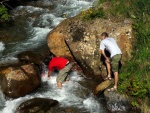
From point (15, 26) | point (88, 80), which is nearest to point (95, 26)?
point (88, 80)

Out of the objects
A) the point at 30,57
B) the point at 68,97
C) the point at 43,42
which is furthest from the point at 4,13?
the point at 68,97

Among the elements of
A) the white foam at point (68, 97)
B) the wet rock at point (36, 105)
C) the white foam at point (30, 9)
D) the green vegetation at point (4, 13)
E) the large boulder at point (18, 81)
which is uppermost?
the green vegetation at point (4, 13)

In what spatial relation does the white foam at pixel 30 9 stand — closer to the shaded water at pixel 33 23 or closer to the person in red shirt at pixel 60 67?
the shaded water at pixel 33 23

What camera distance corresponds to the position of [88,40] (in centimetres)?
1224

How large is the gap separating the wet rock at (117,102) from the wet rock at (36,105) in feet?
6.82

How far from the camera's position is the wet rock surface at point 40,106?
10109 mm

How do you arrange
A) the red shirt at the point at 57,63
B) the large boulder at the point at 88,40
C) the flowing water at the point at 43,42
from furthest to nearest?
the large boulder at the point at 88,40 < the red shirt at the point at 57,63 < the flowing water at the point at 43,42

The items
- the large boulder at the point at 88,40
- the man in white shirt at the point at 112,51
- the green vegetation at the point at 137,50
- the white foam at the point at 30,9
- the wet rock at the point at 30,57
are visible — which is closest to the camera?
the green vegetation at the point at 137,50

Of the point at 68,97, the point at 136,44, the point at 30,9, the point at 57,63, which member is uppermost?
the point at 30,9

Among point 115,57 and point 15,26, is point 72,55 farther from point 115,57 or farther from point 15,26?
point 15,26

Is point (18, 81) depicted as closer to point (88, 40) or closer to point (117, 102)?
point (88, 40)

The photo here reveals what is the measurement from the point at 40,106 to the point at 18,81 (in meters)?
1.46

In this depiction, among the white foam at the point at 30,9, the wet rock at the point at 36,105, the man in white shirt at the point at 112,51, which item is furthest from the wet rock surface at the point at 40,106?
the white foam at the point at 30,9

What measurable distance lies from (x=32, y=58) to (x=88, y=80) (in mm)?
2831
